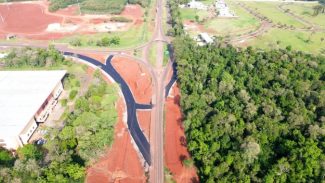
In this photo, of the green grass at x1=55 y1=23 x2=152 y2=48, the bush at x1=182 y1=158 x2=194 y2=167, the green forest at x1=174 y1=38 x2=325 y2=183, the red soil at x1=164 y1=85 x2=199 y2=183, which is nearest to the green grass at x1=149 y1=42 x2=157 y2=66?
the green grass at x1=55 y1=23 x2=152 y2=48

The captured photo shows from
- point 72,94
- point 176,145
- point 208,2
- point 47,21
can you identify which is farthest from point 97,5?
point 176,145

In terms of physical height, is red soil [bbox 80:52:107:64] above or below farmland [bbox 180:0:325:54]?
below

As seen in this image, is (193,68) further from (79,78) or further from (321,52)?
(321,52)

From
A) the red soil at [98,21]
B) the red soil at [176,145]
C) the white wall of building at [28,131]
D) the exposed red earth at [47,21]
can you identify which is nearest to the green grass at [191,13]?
the exposed red earth at [47,21]

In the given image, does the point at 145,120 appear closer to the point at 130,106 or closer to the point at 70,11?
the point at 130,106

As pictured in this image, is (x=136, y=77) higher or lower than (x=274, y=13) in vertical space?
lower

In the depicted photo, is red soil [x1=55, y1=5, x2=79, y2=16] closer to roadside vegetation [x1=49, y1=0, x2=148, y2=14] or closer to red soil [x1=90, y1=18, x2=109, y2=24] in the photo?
roadside vegetation [x1=49, y1=0, x2=148, y2=14]
